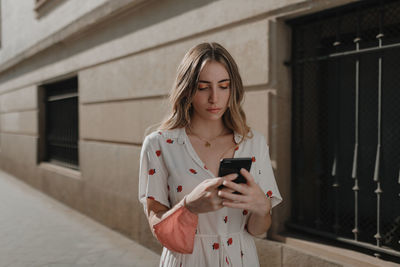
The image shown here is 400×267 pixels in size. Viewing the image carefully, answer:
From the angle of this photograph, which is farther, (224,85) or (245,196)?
(224,85)

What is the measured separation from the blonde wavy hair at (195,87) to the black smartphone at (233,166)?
350mm

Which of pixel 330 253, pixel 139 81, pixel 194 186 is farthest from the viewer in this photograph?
pixel 139 81

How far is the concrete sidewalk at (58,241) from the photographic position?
4551 mm

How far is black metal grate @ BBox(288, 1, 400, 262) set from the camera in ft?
11.2

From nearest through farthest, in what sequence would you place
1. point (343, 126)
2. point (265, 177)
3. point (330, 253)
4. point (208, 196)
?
point (208, 196) → point (265, 177) → point (330, 253) → point (343, 126)

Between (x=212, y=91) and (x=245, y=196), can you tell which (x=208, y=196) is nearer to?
(x=245, y=196)

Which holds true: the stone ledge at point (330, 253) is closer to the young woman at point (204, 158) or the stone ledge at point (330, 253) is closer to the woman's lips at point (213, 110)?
the young woman at point (204, 158)

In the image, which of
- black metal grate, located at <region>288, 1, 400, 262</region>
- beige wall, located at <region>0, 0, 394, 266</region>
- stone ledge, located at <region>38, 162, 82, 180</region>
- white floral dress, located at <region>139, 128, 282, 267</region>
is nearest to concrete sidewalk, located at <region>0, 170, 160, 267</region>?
beige wall, located at <region>0, 0, 394, 266</region>

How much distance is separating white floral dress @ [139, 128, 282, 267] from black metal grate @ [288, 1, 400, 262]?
1642 mm

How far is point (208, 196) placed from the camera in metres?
1.57

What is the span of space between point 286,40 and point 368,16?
80 cm

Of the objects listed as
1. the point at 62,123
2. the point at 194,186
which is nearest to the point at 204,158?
the point at 194,186

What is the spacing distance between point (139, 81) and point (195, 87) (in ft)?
11.4

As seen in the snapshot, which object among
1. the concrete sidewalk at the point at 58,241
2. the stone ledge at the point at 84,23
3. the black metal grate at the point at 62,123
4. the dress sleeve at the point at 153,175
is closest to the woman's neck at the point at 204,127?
the dress sleeve at the point at 153,175
